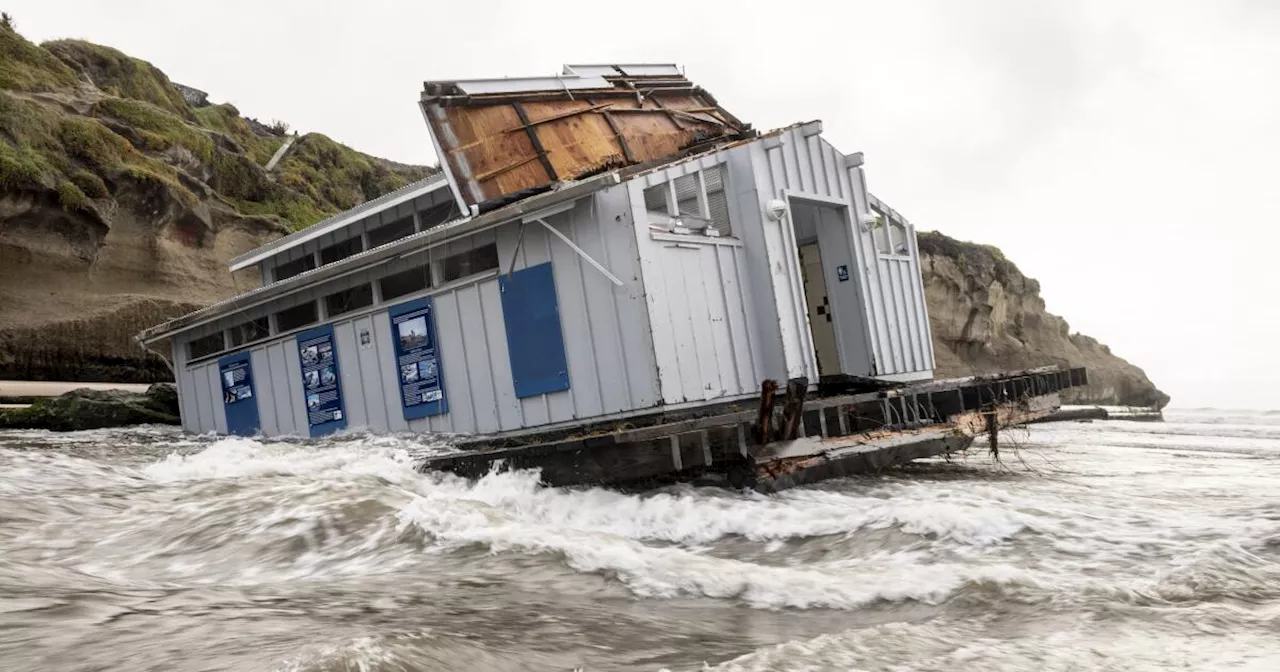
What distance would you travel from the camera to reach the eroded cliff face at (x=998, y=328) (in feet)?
125

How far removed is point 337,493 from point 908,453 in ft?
24.1

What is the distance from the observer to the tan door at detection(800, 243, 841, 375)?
16047 mm

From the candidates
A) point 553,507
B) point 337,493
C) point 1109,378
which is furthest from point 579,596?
point 1109,378

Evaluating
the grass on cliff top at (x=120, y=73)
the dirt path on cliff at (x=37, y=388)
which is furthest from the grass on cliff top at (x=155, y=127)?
the dirt path on cliff at (x=37, y=388)

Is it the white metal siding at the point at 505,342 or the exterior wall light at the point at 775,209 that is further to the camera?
the exterior wall light at the point at 775,209

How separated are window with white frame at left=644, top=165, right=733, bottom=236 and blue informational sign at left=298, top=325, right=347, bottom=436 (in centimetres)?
626

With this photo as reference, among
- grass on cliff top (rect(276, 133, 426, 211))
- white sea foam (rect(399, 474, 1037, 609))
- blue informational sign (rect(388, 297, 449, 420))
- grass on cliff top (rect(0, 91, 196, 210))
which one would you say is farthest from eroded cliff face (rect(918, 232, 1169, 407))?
white sea foam (rect(399, 474, 1037, 609))

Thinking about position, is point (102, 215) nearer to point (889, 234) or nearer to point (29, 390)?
point (29, 390)

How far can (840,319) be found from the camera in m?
15.9

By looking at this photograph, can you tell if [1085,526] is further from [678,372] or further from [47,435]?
[47,435]

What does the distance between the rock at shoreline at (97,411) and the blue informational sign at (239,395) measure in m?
4.32

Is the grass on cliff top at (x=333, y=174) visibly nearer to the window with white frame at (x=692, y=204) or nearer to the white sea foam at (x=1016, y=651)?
the window with white frame at (x=692, y=204)

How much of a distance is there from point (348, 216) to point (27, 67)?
1579 centimetres

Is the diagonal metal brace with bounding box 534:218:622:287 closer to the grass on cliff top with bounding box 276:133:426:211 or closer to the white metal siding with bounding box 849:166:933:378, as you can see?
the white metal siding with bounding box 849:166:933:378
